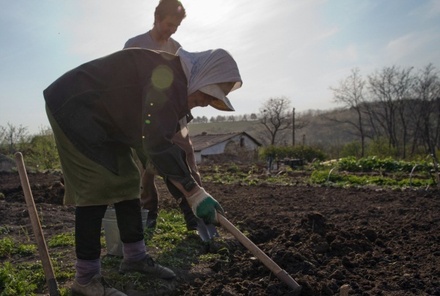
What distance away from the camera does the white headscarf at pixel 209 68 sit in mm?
2332

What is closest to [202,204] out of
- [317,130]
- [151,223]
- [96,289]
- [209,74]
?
[209,74]

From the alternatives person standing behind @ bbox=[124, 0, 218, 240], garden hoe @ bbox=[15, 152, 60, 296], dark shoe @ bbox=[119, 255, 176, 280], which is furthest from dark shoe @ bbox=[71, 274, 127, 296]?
person standing behind @ bbox=[124, 0, 218, 240]

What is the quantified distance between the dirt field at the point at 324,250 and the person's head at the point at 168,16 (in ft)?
6.92

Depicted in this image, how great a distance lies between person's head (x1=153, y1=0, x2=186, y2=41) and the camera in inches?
135

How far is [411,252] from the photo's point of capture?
11.6ft

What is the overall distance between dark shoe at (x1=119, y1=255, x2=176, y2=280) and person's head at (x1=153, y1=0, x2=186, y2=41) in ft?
6.57

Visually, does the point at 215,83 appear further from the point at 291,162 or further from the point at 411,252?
the point at 291,162

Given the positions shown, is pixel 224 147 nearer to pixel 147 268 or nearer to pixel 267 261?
pixel 147 268

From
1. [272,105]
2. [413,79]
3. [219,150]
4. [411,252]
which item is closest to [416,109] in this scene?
[413,79]

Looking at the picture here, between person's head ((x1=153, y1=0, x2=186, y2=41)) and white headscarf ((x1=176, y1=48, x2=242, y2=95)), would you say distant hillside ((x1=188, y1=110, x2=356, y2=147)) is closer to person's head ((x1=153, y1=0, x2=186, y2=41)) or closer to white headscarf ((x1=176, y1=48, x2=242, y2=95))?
person's head ((x1=153, y1=0, x2=186, y2=41))

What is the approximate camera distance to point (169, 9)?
3459 millimetres

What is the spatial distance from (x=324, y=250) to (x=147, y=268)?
1569 mm

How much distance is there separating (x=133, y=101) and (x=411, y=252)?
273 cm

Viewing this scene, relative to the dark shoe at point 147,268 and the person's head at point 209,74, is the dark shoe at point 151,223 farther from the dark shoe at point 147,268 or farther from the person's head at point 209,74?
the person's head at point 209,74
